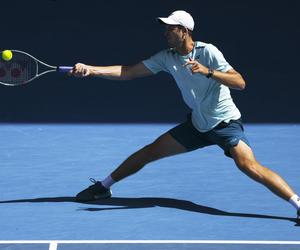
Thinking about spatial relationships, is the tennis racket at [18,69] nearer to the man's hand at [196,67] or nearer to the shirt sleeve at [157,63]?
the shirt sleeve at [157,63]

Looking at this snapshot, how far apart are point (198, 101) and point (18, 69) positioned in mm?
1539

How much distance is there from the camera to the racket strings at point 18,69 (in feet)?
30.2

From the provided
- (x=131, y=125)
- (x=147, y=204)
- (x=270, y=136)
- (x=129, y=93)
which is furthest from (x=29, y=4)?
(x=147, y=204)

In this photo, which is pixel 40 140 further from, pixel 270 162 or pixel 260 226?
pixel 260 226

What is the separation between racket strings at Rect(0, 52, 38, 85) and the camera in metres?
9.22

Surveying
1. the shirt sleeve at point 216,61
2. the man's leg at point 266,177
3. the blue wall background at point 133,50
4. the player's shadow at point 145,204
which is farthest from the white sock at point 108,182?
the blue wall background at point 133,50

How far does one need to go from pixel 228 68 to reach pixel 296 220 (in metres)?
1.17

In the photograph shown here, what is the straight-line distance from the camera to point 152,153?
8820 mm

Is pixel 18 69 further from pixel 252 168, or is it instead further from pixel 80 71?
pixel 252 168

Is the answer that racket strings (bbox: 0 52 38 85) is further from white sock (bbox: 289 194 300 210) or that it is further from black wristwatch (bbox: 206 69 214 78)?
white sock (bbox: 289 194 300 210)

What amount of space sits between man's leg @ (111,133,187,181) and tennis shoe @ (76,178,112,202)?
12 centimetres
